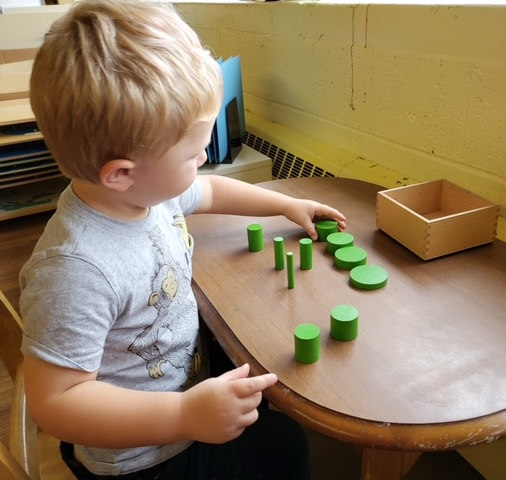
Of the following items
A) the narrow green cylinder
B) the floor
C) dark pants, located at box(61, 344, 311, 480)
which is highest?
the narrow green cylinder

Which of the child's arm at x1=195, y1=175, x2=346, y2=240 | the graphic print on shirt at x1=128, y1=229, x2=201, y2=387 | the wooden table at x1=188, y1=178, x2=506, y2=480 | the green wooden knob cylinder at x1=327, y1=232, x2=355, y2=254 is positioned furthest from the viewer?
the child's arm at x1=195, y1=175, x2=346, y2=240

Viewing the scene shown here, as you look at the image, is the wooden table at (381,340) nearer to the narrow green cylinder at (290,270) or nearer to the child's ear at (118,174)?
the narrow green cylinder at (290,270)

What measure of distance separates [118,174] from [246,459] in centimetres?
47

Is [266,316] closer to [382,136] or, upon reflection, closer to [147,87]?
[147,87]

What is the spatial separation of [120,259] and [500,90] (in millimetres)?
725

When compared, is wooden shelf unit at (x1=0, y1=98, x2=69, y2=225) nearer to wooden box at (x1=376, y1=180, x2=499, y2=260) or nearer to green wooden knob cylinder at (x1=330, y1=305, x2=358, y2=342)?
wooden box at (x1=376, y1=180, x2=499, y2=260)

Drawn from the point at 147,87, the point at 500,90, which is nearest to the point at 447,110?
the point at 500,90

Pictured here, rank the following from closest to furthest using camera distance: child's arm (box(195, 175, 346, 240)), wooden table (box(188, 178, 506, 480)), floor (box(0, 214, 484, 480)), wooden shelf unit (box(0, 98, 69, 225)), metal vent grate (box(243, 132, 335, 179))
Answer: wooden table (box(188, 178, 506, 480)), child's arm (box(195, 175, 346, 240)), floor (box(0, 214, 484, 480)), metal vent grate (box(243, 132, 335, 179)), wooden shelf unit (box(0, 98, 69, 225))

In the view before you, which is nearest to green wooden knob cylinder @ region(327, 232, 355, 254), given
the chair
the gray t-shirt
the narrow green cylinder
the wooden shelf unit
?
the narrow green cylinder

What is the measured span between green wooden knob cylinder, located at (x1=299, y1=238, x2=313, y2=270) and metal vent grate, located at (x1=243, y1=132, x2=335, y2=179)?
614 millimetres

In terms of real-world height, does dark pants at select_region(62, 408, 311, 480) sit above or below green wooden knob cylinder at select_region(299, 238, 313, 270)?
below

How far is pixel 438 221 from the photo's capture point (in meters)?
0.74

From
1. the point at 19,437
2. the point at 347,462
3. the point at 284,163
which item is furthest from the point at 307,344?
the point at 284,163

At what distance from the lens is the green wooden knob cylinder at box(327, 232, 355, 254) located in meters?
0.80
